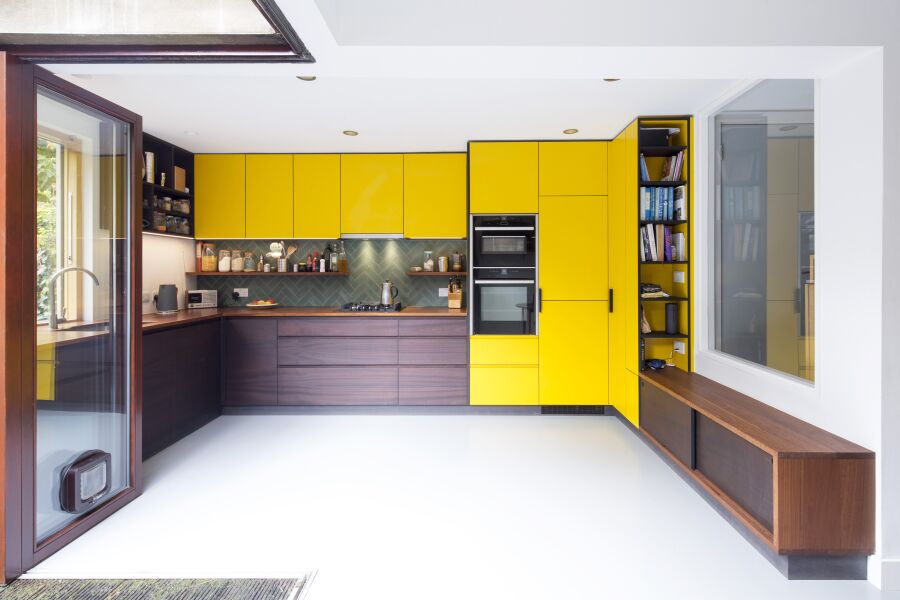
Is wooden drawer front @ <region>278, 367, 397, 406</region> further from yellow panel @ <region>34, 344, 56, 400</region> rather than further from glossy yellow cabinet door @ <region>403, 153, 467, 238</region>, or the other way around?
yellow panel @ <region>34, 344, 56, 400</region>

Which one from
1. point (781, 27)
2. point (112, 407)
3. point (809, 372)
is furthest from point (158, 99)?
point (809, 372)

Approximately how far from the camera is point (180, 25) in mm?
1902

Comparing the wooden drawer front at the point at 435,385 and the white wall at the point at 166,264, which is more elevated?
the white wall at the point at 166,264

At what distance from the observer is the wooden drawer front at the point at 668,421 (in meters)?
2.83

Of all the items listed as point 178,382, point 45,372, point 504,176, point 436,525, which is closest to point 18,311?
point 45,372

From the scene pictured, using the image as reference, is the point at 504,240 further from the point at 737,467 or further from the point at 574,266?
the point at 737,467

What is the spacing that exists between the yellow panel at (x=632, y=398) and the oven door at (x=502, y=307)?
87 cm

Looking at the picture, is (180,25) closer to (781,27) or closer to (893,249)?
(781,27)

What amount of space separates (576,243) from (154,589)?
360 cm

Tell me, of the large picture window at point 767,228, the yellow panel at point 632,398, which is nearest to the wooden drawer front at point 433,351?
the yellow panel at point 632,398

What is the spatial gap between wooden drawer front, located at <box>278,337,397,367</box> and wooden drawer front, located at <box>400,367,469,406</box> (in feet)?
0.69

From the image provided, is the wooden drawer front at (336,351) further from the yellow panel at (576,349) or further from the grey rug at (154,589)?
the grey rug at (154,589)

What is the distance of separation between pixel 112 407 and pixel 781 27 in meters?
3.52

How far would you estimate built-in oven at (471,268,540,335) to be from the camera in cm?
433
